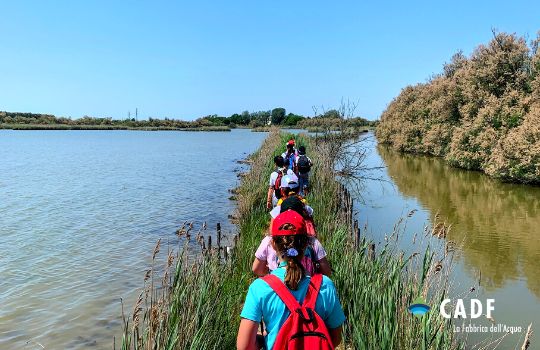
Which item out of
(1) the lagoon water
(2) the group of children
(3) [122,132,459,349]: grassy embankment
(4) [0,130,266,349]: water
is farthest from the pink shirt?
(4) [0,130,266,349]: water

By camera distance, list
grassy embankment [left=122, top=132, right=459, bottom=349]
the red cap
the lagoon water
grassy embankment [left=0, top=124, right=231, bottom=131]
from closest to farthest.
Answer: the red cap < grassy embankment [left=122, top=132, right=459, bottom=349] < the lagoon water < grassy embankment [left=0, top=124, right=231, bottom=131]

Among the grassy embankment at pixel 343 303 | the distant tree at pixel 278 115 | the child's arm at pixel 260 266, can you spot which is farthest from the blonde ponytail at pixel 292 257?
the distant tree at pixel 278 115

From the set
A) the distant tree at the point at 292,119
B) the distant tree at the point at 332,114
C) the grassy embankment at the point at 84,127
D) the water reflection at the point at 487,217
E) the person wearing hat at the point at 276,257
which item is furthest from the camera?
the distant tree at the point at 292,119

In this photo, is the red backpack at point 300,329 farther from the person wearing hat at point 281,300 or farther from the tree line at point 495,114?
the tree line at point 495,114

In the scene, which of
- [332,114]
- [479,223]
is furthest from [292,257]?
[332,114]

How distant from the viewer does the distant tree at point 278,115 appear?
158625 mm

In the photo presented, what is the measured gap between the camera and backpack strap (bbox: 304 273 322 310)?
2221mm

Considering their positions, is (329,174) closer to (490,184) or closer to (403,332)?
(403,332)

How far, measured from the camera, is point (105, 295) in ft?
25.5

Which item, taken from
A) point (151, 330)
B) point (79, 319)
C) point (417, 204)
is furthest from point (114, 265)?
point (417, 204)

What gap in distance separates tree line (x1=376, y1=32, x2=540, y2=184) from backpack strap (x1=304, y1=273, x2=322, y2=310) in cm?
1828

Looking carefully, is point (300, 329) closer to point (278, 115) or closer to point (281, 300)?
point (281, 300)

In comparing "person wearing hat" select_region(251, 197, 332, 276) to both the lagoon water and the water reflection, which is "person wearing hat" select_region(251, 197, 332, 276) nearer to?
the lagoon water

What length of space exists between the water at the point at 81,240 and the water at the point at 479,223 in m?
5.13
